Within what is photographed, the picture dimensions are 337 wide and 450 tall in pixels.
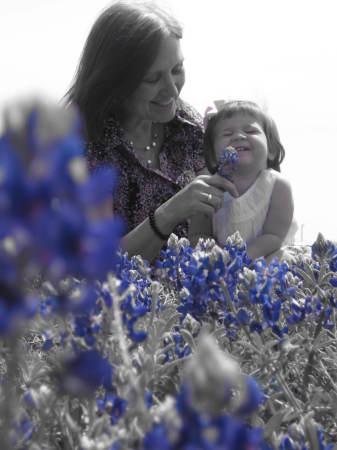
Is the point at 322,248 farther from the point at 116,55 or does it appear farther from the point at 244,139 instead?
the point at 116,55

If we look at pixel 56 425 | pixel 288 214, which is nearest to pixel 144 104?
pixel 288 214

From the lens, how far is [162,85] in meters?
3.66

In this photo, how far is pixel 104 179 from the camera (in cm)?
49

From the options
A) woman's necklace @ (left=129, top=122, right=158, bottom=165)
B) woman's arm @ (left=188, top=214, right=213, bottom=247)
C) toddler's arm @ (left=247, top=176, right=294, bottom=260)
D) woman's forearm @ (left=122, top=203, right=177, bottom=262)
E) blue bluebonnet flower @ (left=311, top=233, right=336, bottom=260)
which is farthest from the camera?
woman's necklace @ (left=129, top=122, right=158, bottom=165)

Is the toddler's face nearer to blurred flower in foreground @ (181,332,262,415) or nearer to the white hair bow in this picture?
the white hair bow

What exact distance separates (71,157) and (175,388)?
2.34 ft

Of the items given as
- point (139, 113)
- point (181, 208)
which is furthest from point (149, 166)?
point (181, 208)

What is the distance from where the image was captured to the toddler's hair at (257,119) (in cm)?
375

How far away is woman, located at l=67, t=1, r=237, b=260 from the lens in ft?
11.9

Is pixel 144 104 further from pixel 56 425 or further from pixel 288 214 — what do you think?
pixel 56 425

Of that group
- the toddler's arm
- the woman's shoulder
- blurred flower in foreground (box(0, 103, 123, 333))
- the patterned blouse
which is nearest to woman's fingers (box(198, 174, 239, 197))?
the toddler's arm

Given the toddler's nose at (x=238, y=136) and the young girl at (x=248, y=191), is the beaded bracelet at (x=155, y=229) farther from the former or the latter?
the toddler's nose at (x=238, y=136)

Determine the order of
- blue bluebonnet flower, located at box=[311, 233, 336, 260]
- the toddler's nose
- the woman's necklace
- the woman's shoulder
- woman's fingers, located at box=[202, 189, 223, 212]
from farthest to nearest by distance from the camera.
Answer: the woman's shoulder < the woman's necklace < the toddler's nose < woman's fingers, located at box=[202, 189, 223, 212] < blue bluebonnet flower, located at box=[311, 233, 336, 260]

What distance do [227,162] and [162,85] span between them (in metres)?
0.95
